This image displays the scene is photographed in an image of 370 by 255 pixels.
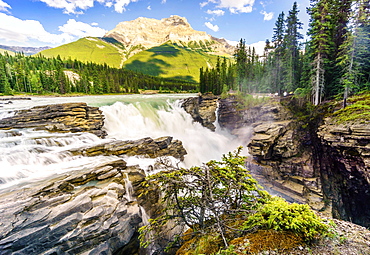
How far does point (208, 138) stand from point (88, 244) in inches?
1127

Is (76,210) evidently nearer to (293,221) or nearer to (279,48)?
(293,221)

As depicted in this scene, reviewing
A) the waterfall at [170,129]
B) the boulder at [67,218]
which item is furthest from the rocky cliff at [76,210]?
the waterfall at [170,129]

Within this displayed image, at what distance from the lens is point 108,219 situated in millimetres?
7402

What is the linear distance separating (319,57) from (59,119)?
110ft

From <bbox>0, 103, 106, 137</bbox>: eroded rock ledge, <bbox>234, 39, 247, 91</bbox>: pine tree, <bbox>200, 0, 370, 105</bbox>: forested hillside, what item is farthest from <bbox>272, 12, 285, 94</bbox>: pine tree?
<bbox>0, 103, 106, 137</bbox>: eroded rock ledge

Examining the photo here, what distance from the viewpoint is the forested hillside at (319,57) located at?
19.0 m

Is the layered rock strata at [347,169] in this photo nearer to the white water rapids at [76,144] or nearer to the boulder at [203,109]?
the white water rapids at [76,144]

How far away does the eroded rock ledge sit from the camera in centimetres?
1655

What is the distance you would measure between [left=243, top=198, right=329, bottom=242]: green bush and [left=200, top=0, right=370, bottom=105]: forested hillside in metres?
22.4

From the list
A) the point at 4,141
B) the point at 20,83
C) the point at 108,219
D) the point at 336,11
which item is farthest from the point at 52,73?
the point at 336,11

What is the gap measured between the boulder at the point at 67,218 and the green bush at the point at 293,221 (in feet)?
21.1

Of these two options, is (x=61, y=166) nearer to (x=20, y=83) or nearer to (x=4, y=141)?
(x=4, y=141)

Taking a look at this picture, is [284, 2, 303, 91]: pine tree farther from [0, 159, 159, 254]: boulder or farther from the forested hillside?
[0, 159, 159, 254]: boulder

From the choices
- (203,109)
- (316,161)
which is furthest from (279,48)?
(316,161)
